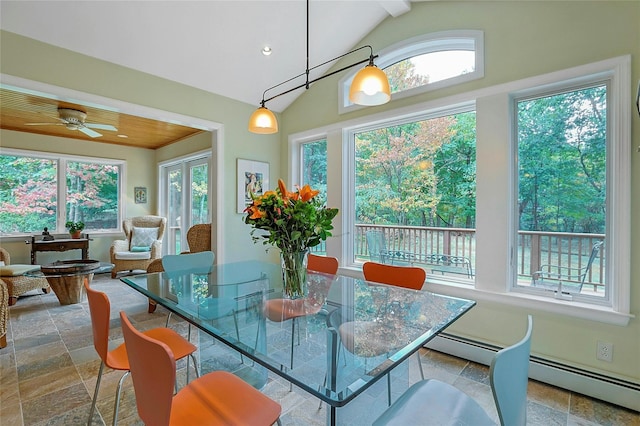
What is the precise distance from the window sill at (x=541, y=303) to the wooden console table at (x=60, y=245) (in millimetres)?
5793

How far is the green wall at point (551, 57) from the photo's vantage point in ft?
6.32

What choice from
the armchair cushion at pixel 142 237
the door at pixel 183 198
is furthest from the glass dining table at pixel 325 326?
the armchair cushion at pixel 142 237

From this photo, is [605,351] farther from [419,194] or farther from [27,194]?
[27,194]

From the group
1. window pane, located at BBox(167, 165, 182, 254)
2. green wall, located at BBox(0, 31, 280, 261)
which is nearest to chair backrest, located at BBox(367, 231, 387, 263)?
green wall, located at BBox(0, 31, 280, 261)

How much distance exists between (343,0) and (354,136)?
52.4 inches

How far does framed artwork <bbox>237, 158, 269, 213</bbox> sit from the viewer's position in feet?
12.5

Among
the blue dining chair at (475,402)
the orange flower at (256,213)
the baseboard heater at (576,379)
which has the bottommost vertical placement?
the baseboard heater at (576,379)

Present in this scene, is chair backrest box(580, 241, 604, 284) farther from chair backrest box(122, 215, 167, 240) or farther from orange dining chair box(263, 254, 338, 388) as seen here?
chair backrest box(122, 215, 167, 240)

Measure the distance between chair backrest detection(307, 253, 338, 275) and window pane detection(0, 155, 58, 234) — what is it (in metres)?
5.55

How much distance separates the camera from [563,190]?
227cm

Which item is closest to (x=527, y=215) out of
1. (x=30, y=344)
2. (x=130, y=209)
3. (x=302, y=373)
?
(x=302, y=373)

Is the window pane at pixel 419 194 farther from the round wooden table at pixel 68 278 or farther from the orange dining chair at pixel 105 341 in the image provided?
the round wooden table at pixel 68 278

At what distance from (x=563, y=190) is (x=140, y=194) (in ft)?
23.3

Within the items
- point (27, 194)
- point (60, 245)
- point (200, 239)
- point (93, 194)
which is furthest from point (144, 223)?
point (200, 239)
